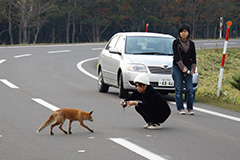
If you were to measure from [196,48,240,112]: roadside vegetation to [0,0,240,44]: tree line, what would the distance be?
119 ft

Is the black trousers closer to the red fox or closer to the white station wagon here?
the red fox

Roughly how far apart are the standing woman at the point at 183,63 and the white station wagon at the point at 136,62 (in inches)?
72.2

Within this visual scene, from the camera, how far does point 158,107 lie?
337 inches

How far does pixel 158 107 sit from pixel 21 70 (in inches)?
528

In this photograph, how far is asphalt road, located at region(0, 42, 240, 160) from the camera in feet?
21.6

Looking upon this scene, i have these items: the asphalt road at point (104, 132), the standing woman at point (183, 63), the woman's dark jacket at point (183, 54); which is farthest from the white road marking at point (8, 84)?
the woman's dark jacket at point (183, 54)

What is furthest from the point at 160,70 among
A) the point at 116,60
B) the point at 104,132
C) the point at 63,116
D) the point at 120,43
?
the point at 63,116

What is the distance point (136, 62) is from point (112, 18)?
59.4m

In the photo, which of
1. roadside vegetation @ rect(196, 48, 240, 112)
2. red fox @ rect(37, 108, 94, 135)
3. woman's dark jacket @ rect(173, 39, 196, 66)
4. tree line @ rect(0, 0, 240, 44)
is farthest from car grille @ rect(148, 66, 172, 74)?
tree line @ rect(0, 0, 240, 44)

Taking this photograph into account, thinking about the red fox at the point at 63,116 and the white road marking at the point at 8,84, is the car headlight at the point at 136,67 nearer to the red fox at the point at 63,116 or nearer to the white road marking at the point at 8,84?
the white road marking at the point at 8,84

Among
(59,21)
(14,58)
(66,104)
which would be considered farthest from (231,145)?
(59,21)

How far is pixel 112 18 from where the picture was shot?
71750 millimetres

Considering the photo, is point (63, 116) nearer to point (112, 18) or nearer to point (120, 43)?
point (120, 43)

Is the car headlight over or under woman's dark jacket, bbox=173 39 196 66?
under
